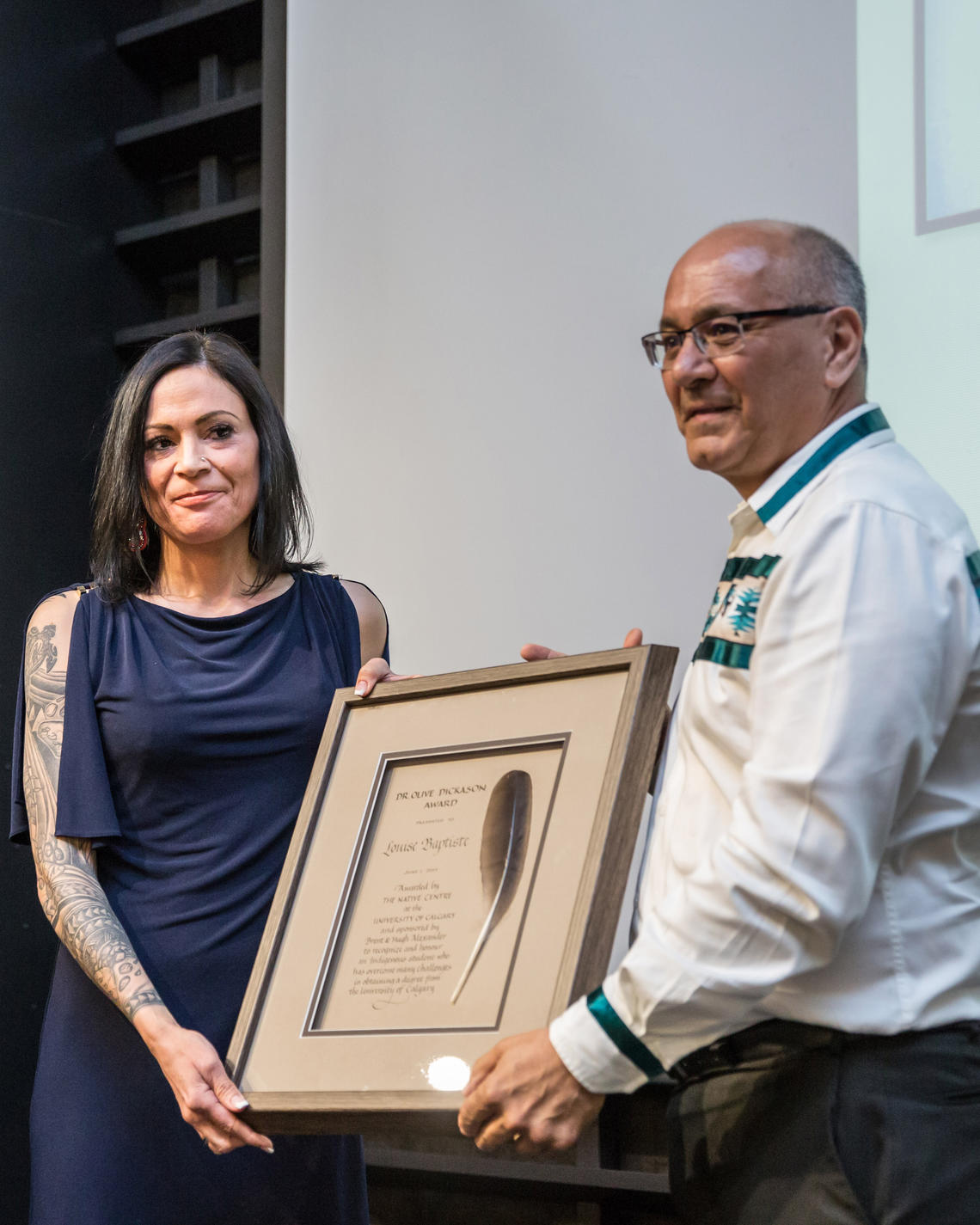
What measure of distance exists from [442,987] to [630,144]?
6.68ft

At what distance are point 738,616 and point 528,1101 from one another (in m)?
0.46

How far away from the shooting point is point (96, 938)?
60.4 inches

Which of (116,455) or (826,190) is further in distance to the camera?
(826,190)

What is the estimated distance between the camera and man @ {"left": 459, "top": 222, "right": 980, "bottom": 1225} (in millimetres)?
990

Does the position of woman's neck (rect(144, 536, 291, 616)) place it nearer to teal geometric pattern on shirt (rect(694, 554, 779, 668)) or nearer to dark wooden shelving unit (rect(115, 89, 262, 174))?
teal geometric pattern on shirt (rect(694, 554, 779, 668))

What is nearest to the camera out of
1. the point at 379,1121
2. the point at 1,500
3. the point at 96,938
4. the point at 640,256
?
the point at 379,1121

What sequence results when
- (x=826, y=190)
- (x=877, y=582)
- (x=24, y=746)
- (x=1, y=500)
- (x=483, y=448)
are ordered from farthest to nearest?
(x=1, y=500), (x=483, y=448), (x=826, y=190), (x=24, y=746), (x=877, y=582)

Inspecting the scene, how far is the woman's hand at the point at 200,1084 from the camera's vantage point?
1.32 meters

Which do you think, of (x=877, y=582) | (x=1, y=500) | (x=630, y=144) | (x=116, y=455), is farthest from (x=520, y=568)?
(x=877, y=582)

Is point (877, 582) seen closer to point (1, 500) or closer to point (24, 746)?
point (24, 746)

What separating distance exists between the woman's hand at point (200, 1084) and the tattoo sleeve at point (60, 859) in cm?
6

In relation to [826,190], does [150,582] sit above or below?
below

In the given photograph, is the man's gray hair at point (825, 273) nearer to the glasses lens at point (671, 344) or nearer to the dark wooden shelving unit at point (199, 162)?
the glasses lens at point (671, 344)

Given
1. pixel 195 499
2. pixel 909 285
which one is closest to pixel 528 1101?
pixel 195 499
